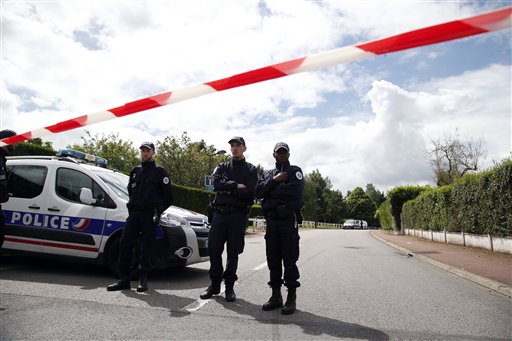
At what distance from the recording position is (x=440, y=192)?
58.4ft

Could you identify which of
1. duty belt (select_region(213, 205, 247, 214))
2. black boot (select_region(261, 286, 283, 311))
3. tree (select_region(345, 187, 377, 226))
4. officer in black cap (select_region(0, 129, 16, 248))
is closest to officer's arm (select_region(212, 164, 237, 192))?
duty belt (select_region(213, 205, 247, 214))

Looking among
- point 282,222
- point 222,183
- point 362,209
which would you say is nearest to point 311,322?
point 282,222

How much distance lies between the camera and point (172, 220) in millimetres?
5758

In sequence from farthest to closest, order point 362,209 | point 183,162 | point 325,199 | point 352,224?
point 362,209
point 325,199
point 352,224
point 183,162

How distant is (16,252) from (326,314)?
4855 mm

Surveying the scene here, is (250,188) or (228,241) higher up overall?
(250,188)

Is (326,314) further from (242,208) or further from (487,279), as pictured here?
(487,279)

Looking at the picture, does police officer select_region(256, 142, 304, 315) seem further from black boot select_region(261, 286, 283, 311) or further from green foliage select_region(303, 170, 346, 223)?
green foliage select_region(303, 170, 346, 223)

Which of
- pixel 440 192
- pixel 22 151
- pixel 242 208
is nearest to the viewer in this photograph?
pixel 242 208

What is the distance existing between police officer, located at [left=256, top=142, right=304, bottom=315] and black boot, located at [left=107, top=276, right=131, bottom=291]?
6.27ft

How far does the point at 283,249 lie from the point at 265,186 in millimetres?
764

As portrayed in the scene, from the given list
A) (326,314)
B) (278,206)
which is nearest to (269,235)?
(278,206)

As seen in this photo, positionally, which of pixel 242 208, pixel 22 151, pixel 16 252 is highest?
pixel 22 151

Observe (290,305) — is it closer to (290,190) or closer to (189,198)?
(290,190)
